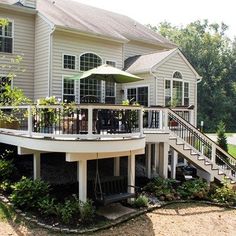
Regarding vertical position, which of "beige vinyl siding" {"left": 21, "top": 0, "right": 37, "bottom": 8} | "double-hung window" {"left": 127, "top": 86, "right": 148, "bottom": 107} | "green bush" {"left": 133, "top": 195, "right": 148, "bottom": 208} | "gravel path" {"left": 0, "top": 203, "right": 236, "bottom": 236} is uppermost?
"beige vinyl siding" {"left": 21, "top": 0, "right": 37, "bottom": 8}

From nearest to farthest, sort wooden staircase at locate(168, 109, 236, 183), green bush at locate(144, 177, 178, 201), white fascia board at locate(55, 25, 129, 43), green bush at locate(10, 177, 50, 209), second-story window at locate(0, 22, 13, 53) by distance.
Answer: green bush at locate(10, 177, 50, 209) → green bush at locate(144, 177, 178, 201) → wooden staircase at locate(168, 109, 236, 183) → white fascia board at locate(55, 25, 129, 43) → second-story window at locate(0, 22, 13, 53)

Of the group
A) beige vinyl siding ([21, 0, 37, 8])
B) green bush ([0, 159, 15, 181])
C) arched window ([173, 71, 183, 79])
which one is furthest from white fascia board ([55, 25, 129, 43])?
green bush ([0, 159, 15, 181])

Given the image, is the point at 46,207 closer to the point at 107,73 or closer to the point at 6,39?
the point at 107,73

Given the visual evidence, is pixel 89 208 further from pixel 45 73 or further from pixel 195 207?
pixel 45 73

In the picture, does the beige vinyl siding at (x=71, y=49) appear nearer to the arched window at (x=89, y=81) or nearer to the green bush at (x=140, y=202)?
the arched window at (x=89, y=81)

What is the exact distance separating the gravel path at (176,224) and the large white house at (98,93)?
4.62 feet

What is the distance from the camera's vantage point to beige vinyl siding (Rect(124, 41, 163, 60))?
18.8 meters

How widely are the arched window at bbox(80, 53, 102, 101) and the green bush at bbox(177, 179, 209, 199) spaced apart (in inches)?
261

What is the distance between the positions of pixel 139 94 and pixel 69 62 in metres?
3.88

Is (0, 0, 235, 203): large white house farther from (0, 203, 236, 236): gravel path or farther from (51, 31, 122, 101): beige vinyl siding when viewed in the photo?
(0, 203, 236, 236): gravel path

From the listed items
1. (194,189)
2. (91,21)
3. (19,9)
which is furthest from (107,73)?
(91,21)

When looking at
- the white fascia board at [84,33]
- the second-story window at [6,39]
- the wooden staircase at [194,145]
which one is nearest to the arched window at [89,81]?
the white fascia board at [84,33]

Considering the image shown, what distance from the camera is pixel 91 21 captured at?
58.5 feet

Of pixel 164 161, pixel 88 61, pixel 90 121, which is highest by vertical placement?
pixel 88 61
